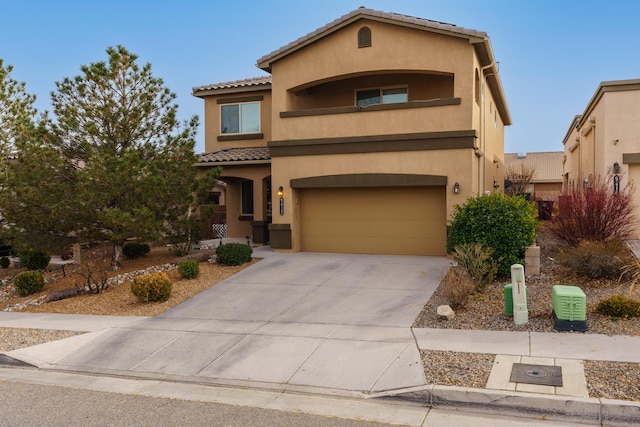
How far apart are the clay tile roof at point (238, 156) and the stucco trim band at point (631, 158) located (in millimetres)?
11939

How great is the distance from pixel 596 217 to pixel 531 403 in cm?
970

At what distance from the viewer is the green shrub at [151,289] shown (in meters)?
12.9

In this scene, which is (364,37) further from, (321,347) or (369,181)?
(321,347)

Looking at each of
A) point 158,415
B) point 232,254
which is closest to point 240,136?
point 232,254

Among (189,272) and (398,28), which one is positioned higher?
(398,28)

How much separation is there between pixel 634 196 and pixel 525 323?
11939 mm

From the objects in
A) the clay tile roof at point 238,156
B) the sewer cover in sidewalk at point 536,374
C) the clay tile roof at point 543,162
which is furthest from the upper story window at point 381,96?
the clay tile roof at point 543,162

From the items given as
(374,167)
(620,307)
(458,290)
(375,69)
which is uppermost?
(375,69)

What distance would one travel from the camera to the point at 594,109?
2170 centimetres

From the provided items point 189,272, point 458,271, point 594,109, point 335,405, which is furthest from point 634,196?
point 335,405

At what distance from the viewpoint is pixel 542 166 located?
56.4 metres

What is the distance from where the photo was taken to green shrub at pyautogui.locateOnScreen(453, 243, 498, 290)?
39.0ft

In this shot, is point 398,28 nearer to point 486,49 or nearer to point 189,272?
point 486,49

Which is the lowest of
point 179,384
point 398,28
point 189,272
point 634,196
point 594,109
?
point 179,384
